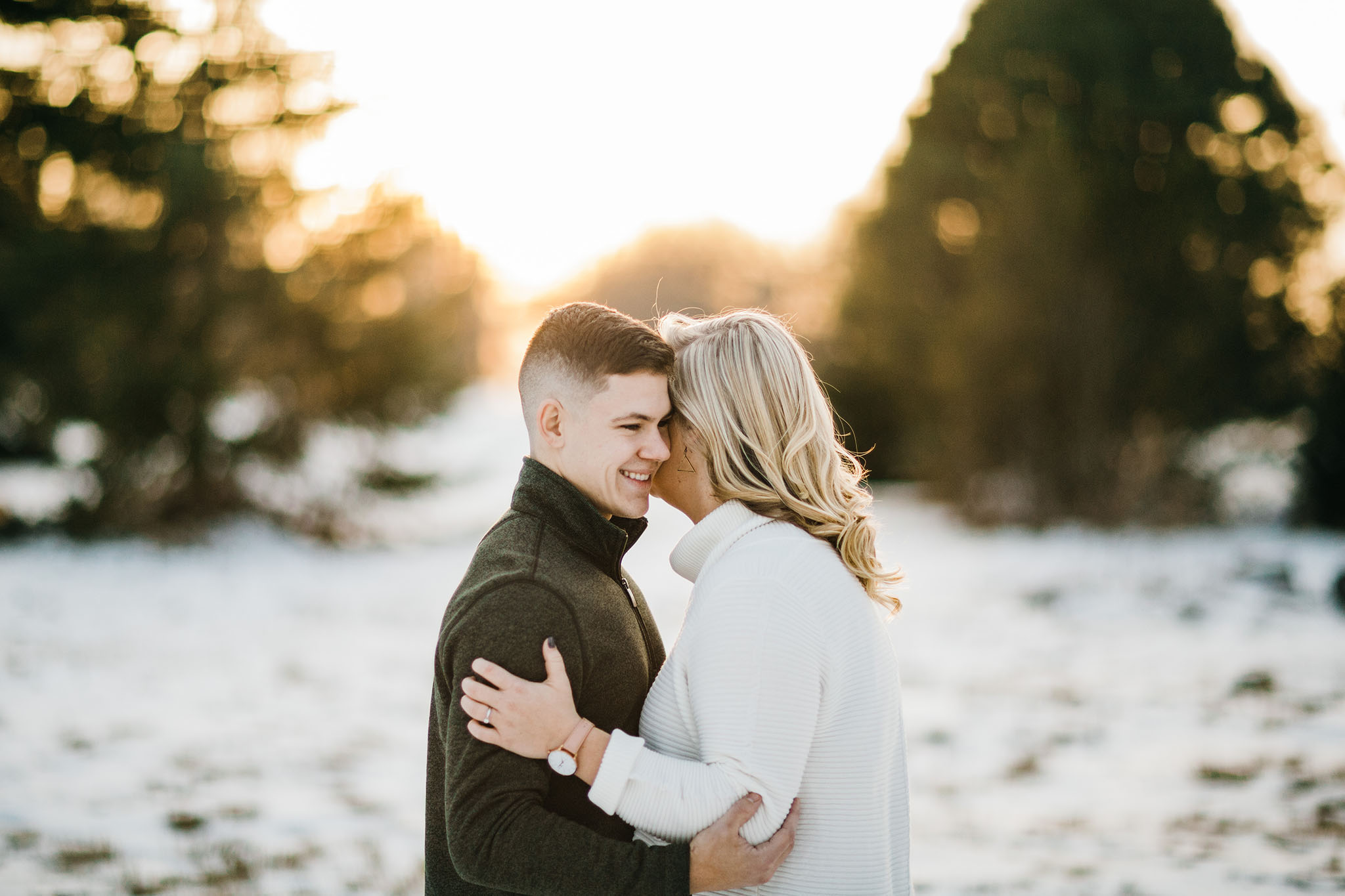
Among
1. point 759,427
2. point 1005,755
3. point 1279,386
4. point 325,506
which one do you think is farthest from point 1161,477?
point 759,427

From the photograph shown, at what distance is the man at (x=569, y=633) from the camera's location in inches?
74.4

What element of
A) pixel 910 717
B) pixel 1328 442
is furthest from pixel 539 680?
pixel 1328 442

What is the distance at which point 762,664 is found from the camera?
1.95 m

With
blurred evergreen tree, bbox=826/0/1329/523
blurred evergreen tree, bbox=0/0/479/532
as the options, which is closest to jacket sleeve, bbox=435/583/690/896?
blurred evergreen tree, bbox=0/0/479/532

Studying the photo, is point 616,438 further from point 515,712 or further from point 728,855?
point 728,855

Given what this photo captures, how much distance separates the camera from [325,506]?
14.4 metres

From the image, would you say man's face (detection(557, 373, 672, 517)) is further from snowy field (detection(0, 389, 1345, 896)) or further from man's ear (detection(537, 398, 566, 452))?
snowy field (detection(0, 389, 1345, 896))

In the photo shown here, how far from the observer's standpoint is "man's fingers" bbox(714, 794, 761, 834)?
1931 mm

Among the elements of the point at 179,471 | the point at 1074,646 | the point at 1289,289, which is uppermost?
the point at 1289,289

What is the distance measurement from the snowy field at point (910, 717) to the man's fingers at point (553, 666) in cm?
175

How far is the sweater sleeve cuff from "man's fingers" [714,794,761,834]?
0.19 m

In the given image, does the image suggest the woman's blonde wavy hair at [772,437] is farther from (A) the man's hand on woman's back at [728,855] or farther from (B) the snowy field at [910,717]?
(B) the snowy field at [910,717]

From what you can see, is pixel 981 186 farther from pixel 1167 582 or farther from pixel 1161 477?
pixel 1167 582

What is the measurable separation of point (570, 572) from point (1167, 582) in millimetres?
10013
